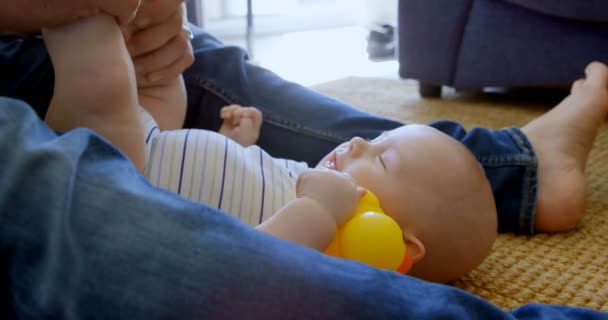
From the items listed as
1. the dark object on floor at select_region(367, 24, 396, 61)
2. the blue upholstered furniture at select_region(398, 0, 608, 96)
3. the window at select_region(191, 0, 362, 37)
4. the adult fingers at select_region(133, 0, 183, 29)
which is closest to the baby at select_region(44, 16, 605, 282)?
the adult fingers at select_region(133, 0, 183, 29)

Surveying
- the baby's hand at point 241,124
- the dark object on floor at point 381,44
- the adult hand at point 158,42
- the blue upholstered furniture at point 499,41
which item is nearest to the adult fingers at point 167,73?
the adult hand at point 158,42

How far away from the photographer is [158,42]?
0.69 m

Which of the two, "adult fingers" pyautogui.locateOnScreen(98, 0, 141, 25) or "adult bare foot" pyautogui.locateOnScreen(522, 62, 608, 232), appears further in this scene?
"adult bare foot" pyautogui.locateOnScreen(522, 62, 608, 232)

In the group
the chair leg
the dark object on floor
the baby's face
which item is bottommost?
the dark object on floor

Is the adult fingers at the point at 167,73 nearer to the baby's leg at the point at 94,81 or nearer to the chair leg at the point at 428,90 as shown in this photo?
the baby's leg at the point at 94,81

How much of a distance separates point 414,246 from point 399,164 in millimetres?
88

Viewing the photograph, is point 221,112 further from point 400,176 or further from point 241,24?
point 241,24

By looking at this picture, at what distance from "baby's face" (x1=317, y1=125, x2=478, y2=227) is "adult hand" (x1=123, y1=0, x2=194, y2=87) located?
0.74ft

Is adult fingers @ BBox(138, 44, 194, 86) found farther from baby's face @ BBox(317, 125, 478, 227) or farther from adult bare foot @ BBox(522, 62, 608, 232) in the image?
adult bare foot @ BBox(522, 62, 608, 232)

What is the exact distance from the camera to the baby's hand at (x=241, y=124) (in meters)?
0.85

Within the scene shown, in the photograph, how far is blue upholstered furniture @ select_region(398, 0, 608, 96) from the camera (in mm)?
1479

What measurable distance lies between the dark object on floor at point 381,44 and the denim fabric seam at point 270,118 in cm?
169

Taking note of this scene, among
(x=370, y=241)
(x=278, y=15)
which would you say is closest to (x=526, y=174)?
(x=370, y=241)

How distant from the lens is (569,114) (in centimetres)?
93
